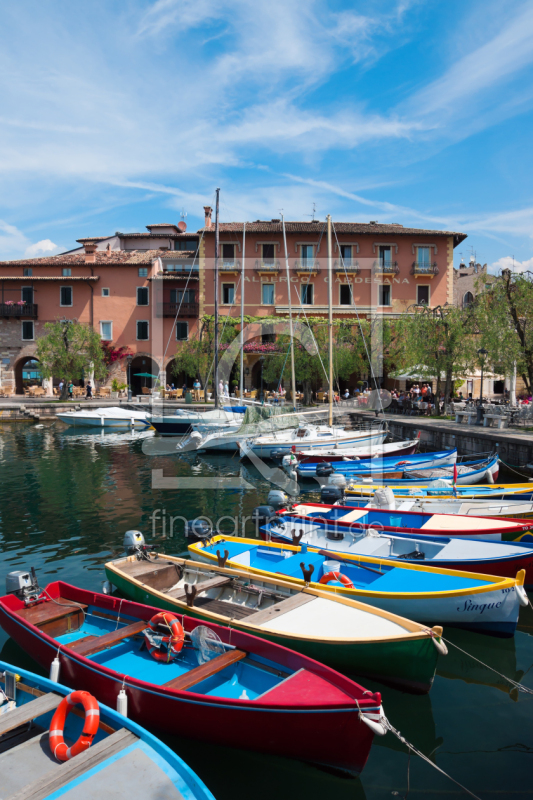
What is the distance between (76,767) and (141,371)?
43.7 meters

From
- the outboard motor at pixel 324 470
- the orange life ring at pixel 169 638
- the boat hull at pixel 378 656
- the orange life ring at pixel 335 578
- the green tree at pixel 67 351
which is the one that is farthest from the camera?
the green tree at pixel 67 351


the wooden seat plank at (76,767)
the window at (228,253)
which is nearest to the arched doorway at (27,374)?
the window at (228,253)

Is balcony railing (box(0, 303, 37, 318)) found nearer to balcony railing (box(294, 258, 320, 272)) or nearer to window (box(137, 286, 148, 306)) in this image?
window (box(137, 286, 148, 306))

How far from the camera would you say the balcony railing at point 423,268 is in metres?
42.7

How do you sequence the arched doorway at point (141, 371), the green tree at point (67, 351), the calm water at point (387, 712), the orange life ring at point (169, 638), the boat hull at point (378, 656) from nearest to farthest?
1. the calm water at point (387, 712)
2. the boat hull at point (378, 656)
3. the orange life ring at point (169, 638)
4. the green tree at point (67, 351)
5. the arched doorway at point (141, 371)

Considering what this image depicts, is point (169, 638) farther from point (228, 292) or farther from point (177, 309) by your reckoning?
point (177, 309)

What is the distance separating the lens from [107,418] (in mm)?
32875

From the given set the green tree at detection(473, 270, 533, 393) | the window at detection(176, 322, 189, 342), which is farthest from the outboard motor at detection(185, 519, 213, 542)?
the window at detection(176, 322, 189, 342)

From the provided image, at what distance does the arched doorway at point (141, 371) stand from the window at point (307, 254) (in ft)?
47.1

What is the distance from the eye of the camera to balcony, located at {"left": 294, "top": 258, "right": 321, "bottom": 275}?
4269 centimetres

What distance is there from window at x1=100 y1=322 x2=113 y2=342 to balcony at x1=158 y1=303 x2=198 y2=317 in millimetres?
4104

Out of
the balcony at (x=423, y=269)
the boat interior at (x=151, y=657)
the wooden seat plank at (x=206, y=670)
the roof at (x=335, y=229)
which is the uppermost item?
the roof at (x=335, y=229)

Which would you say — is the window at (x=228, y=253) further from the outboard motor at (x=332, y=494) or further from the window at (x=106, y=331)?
the outboard motor at (x=332, y=494)

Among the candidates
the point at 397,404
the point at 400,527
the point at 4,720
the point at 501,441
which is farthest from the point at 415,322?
the point at 4,720
